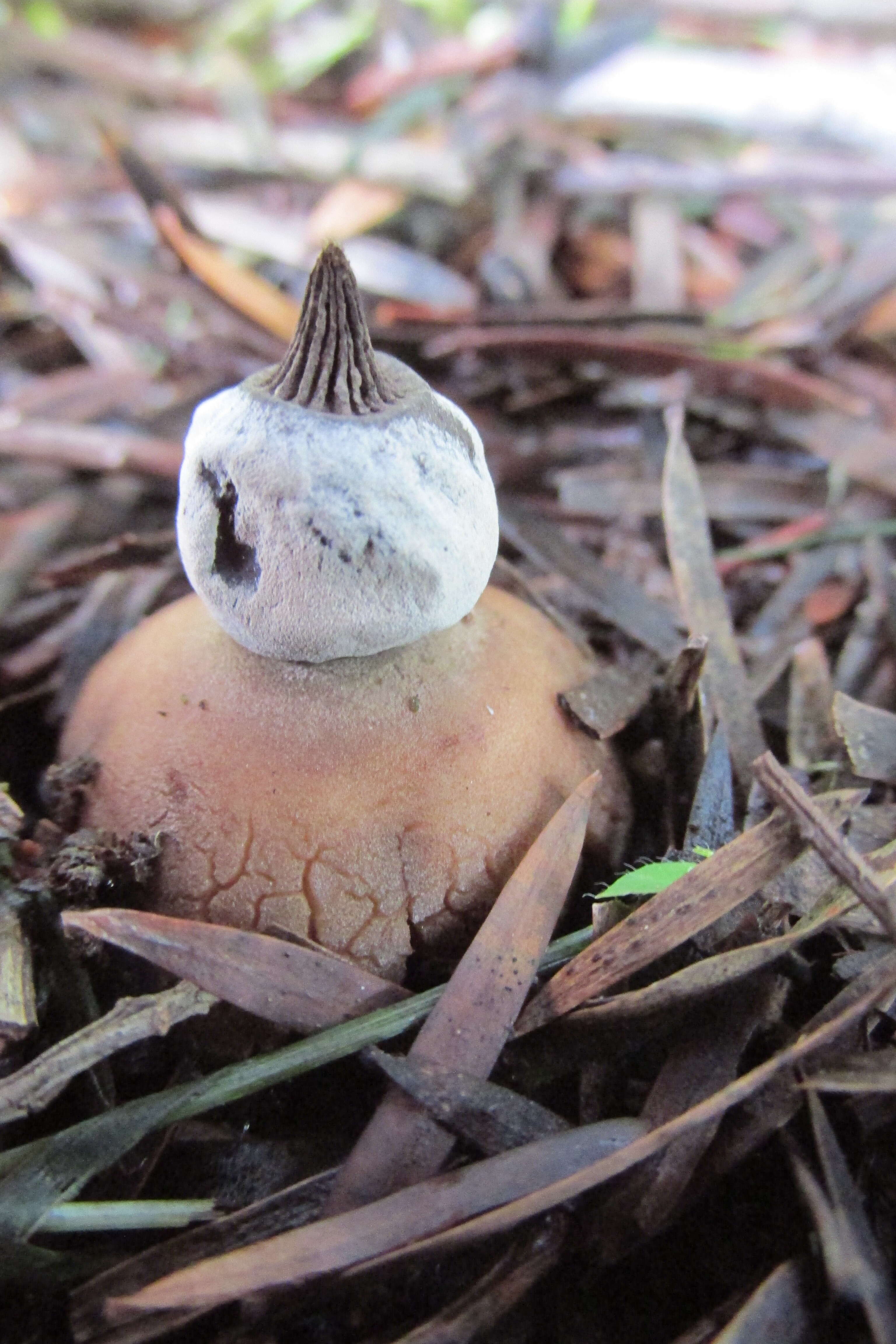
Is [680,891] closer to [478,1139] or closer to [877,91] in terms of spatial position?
[478,1139]

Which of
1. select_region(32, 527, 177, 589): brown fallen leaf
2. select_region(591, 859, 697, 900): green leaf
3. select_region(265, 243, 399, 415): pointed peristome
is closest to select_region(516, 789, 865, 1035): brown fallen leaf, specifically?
select_region(591, 859, 697, 900): green leaf

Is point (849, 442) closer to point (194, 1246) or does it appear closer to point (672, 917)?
point (672, 917)

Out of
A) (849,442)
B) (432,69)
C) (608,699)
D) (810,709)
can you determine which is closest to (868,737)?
(810,709)

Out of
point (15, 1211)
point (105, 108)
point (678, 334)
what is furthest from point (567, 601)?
point (105, 108)

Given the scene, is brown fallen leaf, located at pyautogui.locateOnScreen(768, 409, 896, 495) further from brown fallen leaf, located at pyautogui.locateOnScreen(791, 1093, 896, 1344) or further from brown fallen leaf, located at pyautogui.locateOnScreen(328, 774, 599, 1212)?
brown fallen leaf, located at pyautogui.locateOnScreen(791, 1093, 896, 1344)

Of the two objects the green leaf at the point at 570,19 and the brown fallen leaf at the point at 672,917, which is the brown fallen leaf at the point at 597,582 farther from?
the green leaf at the point at 570,19

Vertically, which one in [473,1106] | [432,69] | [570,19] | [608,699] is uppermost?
[570,19]

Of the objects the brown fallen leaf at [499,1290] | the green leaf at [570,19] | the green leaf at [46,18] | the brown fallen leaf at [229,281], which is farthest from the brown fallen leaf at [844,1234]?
the green leaf at [46,18]
